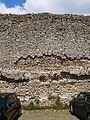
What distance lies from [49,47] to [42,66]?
1.22 m

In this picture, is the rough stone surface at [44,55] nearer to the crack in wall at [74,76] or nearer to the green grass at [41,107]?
the crack in wall at [74,76]

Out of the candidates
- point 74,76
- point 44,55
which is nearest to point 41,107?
point 74,76

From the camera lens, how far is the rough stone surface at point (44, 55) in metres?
19.5

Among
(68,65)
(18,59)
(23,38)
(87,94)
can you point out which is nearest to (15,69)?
(18,59)

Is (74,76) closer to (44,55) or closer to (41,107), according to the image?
(44,55)

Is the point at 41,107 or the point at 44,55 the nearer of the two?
the point at 41,107

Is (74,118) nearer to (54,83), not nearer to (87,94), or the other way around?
(87,94)

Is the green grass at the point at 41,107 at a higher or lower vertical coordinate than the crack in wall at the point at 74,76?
lower

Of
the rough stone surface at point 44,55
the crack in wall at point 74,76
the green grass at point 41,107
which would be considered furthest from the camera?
the crack in wall at point 74,76

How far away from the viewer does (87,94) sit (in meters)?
15.6

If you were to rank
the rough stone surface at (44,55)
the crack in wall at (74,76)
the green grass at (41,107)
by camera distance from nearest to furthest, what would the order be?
1. the green grass at (41,107)
2. the rough stone surface at (44,55)
3. the crack in wall at (74,76)

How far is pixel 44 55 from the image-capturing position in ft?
65.0

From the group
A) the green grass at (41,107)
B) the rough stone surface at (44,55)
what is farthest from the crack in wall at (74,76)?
the green grass at (41,107)

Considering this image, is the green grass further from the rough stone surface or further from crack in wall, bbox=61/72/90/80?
crack in wall, bbox=61/72/90/80
